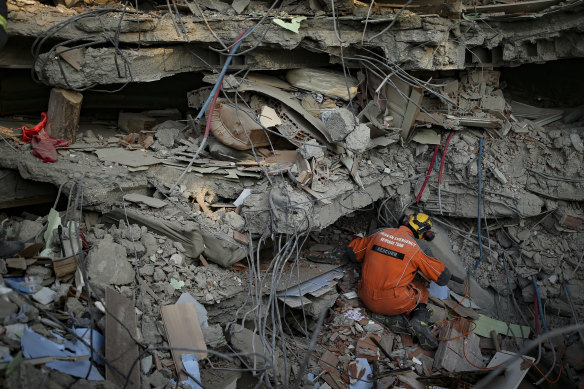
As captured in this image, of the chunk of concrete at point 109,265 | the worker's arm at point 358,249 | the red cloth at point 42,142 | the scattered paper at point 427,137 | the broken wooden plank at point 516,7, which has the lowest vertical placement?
the worker's arm at point 358,249

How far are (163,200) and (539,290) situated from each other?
5.79 m

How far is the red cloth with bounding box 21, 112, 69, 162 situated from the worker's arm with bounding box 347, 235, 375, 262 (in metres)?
4.25

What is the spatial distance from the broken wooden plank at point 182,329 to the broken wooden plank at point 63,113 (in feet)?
9.56

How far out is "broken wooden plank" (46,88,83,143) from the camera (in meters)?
5.97

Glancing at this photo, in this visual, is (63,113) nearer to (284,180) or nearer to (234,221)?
(234,221)

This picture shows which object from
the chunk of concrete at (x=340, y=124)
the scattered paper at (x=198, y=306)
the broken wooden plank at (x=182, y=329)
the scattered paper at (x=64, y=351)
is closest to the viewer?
the scattered paper at (x=64, y=351)

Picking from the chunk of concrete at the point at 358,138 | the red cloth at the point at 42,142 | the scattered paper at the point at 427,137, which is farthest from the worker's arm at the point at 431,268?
the red cloth at the point at 42,142

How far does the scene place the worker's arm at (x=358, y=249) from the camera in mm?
7039

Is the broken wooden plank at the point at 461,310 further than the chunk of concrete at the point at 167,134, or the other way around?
the broken wooden plank at the point at 461,310

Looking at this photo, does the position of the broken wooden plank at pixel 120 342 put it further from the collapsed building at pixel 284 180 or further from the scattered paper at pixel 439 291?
the scattered paper at pixel 439 291

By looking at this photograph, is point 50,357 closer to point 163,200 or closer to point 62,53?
point 163,200

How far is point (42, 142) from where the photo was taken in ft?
19.0

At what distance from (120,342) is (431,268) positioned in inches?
167

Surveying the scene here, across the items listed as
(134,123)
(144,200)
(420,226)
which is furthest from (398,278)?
(134,123)
